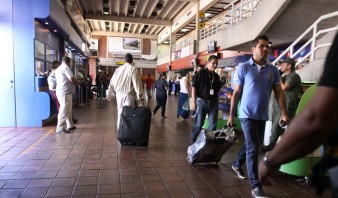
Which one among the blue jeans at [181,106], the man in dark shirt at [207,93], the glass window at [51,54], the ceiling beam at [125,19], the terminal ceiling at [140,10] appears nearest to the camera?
the man in dark shirt at [207,93]

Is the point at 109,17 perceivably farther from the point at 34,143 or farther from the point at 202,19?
the point at 34,143

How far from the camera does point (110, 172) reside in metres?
3.78

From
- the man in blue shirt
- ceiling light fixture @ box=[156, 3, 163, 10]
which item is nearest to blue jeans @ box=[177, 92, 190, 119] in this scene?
the man in blue shirt

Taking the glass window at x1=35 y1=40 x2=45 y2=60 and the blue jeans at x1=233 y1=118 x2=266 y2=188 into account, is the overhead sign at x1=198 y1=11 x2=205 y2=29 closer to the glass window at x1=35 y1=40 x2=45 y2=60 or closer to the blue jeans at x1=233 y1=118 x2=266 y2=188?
the glass window at x1=35 y1=40 x2=45 y2=60

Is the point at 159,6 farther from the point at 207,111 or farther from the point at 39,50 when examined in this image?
the point at 207,111

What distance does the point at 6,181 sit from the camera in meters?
3.37

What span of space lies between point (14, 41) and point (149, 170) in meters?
4.74

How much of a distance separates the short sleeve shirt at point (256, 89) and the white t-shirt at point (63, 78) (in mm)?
4118

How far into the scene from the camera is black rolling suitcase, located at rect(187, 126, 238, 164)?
3.86 metres

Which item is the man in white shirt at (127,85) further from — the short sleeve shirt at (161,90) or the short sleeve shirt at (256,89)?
the short sleeve shirt at (161,90)

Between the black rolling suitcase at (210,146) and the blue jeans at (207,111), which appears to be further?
the blue jeans at (207,111)

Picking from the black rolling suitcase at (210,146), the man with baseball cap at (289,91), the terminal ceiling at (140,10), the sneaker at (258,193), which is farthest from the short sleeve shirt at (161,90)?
the terminal ceiling at (140,10)

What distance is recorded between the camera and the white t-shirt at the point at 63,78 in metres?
6.14

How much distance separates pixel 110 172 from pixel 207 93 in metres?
1.98
